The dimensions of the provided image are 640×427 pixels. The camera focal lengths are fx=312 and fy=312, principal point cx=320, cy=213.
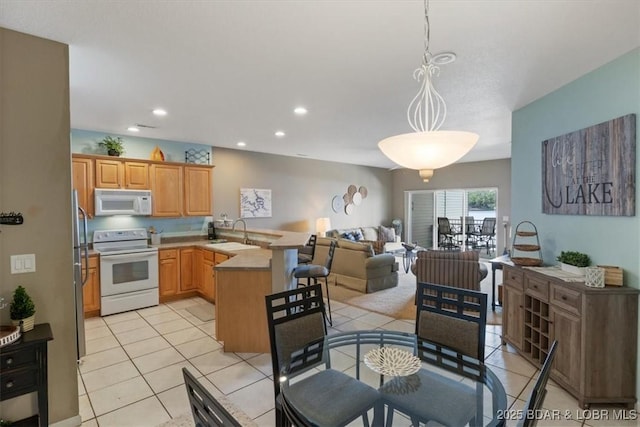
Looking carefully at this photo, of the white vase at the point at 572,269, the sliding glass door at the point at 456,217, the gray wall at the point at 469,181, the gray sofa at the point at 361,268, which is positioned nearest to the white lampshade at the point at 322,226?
the gray sofa at the point at 361,268

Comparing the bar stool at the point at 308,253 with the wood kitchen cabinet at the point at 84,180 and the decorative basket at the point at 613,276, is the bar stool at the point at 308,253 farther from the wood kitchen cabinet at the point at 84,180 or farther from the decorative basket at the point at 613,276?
the wood kitchen cabinet at the point at 84,180

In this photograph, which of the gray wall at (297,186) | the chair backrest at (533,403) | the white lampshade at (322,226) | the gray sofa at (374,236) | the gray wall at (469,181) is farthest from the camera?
the gray sofa at (374,236)

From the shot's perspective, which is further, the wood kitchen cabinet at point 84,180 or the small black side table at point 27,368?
the wood kitchen cabinet at point 84,180

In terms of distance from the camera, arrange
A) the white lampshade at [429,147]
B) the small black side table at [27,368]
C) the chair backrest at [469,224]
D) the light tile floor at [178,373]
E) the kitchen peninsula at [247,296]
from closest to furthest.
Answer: the white lampshade at [429,147] < the small black side table at [27,368] < the light tile floor at [178,373] < the kitchen peninsula at [247,296] < the chair backrest at [469,224]

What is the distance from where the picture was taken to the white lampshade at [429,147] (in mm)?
1486

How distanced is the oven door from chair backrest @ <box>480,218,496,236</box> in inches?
301

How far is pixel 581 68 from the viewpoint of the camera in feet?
8.48

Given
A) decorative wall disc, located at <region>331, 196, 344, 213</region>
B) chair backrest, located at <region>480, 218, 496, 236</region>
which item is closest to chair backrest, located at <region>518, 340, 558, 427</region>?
decorative wall disc, located at <region>331, 196, 344, 213</region>

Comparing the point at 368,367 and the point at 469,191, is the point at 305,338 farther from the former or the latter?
the point at 469,191

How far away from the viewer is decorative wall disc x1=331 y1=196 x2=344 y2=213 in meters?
8.34

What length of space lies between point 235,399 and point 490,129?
4.83m

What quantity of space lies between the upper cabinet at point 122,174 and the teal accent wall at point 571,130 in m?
5.21

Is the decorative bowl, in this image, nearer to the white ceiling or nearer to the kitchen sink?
the white ceiling

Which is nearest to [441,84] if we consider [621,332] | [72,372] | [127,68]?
[621,332]
